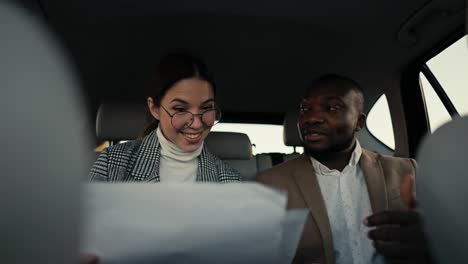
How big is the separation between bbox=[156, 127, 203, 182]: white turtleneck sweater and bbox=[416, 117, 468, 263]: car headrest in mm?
965

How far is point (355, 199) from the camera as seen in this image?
1461mm

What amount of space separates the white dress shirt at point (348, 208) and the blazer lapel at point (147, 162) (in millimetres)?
495

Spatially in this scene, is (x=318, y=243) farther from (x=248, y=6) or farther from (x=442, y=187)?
(x=248, y=6)

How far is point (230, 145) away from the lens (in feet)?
8.21

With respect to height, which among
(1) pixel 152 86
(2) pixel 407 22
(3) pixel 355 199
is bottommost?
(3) pixel 355 199

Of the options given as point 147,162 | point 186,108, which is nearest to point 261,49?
point 186,108

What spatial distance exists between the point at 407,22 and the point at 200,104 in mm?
1006

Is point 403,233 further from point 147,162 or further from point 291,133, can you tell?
point 291,133

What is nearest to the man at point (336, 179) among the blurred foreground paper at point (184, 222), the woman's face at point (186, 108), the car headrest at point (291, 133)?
the woman's face at point (186, 108)

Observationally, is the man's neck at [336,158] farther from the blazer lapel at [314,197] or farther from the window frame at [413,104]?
the window frame at [413,104]

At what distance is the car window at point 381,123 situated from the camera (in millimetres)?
2504

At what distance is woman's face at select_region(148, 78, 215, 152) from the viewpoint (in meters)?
1.46

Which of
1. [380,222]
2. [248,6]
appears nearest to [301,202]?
[380,222]

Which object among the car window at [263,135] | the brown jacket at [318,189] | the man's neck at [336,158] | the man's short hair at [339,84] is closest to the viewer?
the brown jacket at [318,189]
